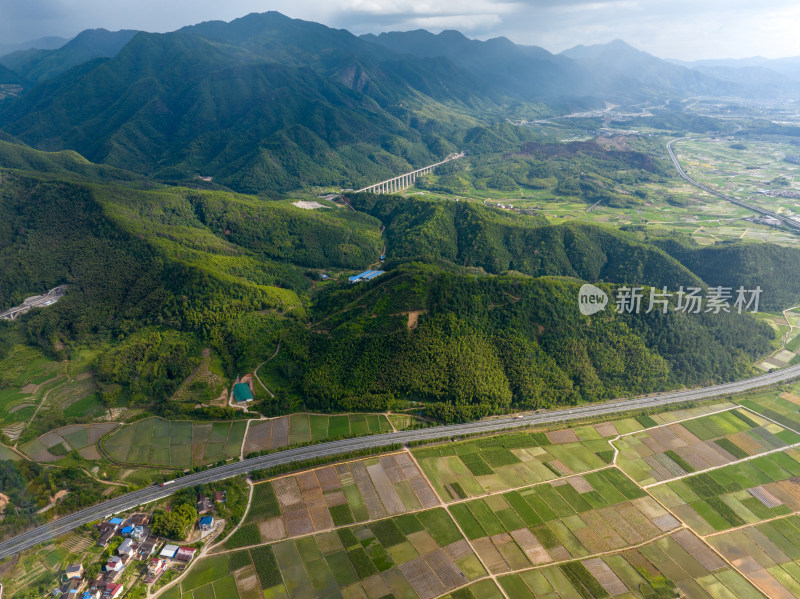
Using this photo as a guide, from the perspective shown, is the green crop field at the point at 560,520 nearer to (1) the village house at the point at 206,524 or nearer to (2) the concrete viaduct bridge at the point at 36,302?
(1) the village house at the point at 206,524

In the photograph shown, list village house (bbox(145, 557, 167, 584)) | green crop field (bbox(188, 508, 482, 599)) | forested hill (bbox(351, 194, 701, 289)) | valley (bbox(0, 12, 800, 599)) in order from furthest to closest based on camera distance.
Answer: forested hill (bbox(351, 194, 701, 289))
valley (bbox(0, 12, 800, 599))
village house (bbox(145, 557, 167, 584))
green crop field (bbox(188, 508, 482, 599))

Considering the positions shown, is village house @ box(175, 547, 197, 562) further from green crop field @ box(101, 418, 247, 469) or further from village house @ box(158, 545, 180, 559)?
green crop field @ box(101, 418, 247, 469)

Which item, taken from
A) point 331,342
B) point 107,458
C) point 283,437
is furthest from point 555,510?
point 107,458

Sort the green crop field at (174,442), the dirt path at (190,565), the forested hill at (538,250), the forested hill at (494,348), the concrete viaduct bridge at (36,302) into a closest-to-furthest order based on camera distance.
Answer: the dirt path at (190,565)
the green crop field at (174,442)
the forested hill at (494,348)
the concrete viaduct bridge at (36,302)
the forested hill at (538,250)

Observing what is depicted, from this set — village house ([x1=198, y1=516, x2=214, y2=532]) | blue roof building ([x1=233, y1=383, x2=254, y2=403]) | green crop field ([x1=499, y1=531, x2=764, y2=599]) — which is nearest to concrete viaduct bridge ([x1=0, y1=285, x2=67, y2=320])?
blue roof building ([x1=233, y1=383, x2=254, y2=403])

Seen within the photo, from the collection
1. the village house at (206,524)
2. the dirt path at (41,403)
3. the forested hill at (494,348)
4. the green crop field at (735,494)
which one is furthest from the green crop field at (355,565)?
the dirt path at (41,403)

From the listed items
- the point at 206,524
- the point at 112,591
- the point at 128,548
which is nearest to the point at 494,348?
the point at 206,524
